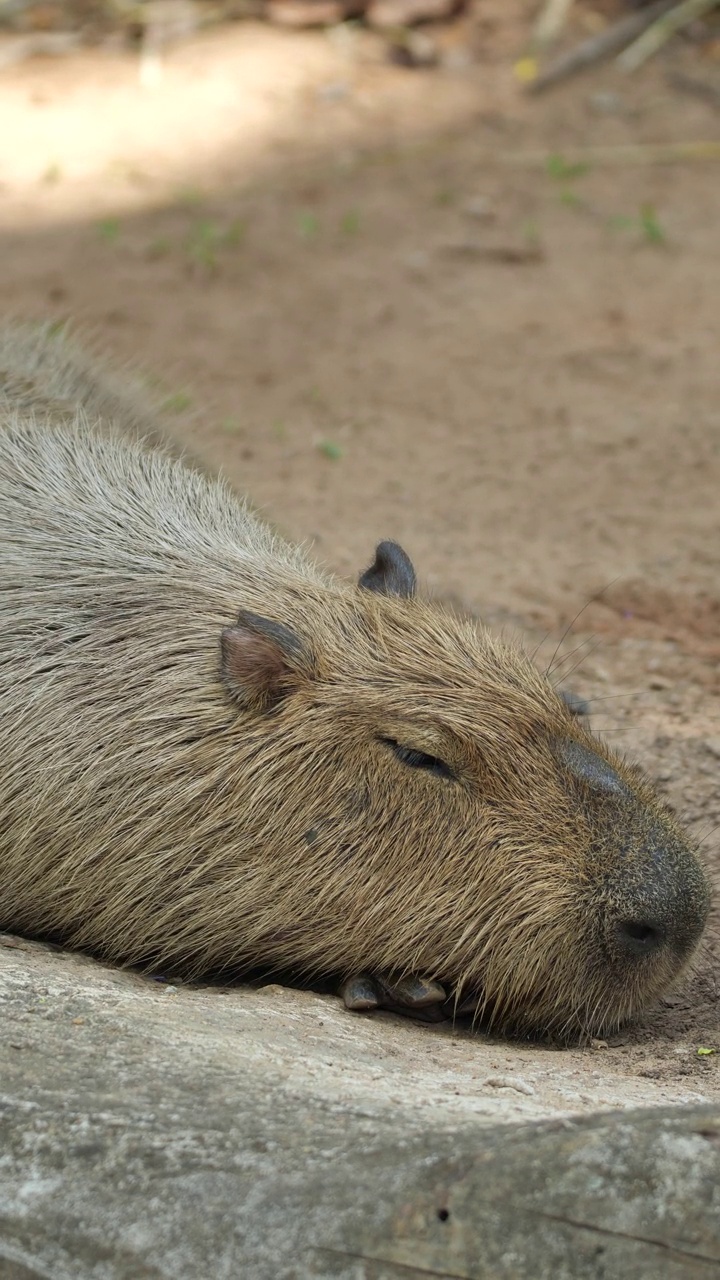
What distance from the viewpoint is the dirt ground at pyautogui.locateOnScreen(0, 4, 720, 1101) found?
4.88 m

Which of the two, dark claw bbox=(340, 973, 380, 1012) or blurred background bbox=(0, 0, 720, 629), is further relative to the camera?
blurred background bbox=(0, 0, 720, 629)

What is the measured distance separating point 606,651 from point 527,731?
1608mm

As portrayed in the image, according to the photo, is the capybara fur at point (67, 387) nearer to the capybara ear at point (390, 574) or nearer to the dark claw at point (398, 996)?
the capybara ear at point (390, 574)

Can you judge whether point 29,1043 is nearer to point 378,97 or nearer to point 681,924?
point 681,924

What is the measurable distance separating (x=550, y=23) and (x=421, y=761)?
24.9 ft

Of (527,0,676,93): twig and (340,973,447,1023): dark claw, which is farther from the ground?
(527,0,676,93): twig

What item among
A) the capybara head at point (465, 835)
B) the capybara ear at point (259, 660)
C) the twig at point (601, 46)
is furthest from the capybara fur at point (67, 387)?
the twig at point (601, 46)

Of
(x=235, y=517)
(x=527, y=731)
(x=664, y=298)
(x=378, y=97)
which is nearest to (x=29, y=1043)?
(x=527, y=731)

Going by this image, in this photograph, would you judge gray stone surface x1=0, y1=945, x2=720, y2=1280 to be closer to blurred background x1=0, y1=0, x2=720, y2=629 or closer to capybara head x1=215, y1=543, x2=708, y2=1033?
capybara head x1=215, y1=543, x2=708, y2=1033

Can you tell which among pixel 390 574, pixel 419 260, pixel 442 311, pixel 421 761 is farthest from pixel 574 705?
pixel 419 260

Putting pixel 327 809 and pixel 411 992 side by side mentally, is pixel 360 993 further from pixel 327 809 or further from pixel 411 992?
pixel 327 809

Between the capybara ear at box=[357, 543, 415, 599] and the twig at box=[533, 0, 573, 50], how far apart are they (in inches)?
263

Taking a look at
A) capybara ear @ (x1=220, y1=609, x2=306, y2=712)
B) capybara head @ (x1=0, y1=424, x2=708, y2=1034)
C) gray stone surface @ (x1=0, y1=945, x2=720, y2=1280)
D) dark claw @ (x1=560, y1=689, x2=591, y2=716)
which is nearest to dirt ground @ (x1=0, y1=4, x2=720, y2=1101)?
capybara head @ (x1=0, y1=424, x2=708, y2=1034)

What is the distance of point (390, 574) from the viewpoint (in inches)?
138
